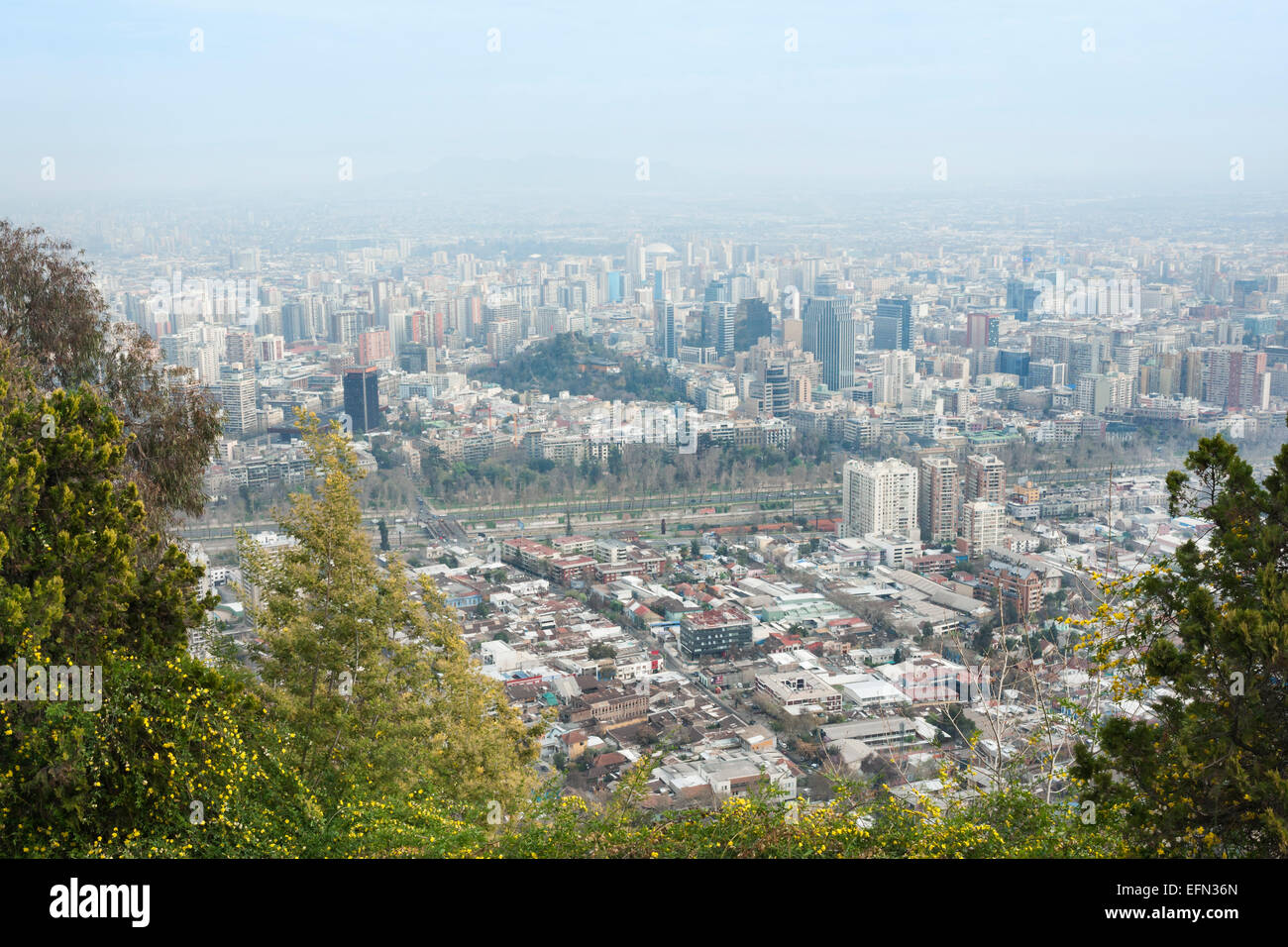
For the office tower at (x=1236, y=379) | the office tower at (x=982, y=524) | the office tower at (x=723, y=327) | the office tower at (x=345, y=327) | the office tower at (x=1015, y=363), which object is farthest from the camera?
the office tower at (x=723, y=327)

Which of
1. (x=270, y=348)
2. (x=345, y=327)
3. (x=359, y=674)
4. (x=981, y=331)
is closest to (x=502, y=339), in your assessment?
(x=345, y=327)

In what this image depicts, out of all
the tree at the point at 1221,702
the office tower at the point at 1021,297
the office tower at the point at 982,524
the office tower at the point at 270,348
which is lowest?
the office tower at the point at 982,524

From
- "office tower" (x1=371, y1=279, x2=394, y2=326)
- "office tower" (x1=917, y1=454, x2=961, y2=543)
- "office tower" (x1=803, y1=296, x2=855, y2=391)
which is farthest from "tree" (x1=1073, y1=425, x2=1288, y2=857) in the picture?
"office tower" (x1=371, y1=279, x2=394, y2=326)

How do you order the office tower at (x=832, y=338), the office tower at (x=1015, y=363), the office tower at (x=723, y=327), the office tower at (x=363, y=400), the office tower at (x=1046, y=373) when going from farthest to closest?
the office tower at (x=723, y=327) → the office tower at (x=832, y=338) → the office tower at (x=1015, y=363) → the office tower at (x=1046, y=373) → the office tower at (x=363, y=400)

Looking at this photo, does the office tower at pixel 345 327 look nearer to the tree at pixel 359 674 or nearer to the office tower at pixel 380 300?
the office tower at pixel 380 300

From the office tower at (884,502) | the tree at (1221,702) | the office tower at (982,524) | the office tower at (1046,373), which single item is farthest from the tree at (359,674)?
the office tower at (1046,373)
